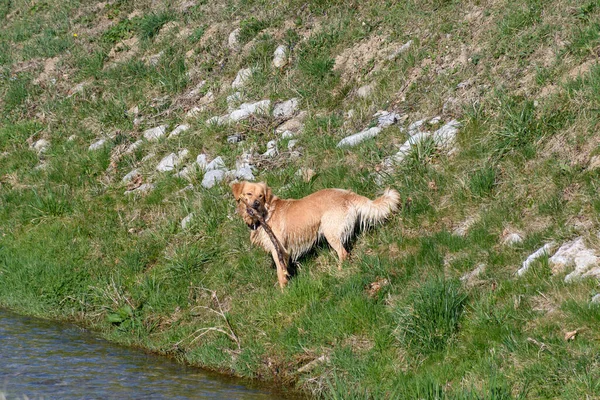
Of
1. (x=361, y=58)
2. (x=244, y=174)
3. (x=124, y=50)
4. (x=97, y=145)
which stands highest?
(x=124, y=50)

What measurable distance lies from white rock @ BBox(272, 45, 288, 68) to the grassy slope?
0.52ft

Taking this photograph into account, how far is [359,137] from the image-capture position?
35.7ft

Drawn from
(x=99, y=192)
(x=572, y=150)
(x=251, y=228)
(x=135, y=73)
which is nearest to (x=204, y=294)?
(x=251, y=228)

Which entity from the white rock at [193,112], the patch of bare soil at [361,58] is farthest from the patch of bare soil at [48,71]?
the patch of bare soil at [361,58]

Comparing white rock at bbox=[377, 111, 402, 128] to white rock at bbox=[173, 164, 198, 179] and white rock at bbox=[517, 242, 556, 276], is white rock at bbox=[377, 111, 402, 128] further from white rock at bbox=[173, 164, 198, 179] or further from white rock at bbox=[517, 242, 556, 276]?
white rock at bbox=[517, 242, 556, 276]

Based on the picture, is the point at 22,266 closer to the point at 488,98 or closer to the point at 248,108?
the point at 248,108

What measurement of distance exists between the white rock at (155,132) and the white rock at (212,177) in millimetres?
2033

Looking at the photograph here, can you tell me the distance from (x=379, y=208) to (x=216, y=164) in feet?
11.7

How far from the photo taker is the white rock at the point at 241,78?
13.4 meters

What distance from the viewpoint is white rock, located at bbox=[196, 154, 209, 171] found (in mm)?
11856

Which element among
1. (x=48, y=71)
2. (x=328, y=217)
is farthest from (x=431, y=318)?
(x=48, y=71)

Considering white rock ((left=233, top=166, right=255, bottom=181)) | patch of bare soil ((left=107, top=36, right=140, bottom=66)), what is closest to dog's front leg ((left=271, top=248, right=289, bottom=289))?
white rock ((left=233, top=166, right=255, bottom=181))

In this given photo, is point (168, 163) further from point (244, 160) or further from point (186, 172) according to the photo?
point (244, 160)

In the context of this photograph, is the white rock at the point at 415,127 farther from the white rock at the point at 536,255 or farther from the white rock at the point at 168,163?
the white rock at the point at 168,163
